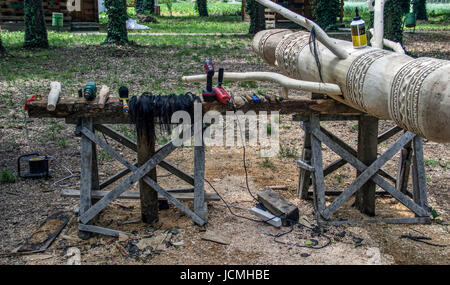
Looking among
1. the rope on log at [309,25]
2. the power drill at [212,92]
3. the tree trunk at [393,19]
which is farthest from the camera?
the tree trunk at [393,19]

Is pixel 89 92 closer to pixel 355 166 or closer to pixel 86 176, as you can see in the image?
pixel 86 176

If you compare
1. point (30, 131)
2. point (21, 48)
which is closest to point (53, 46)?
point (21, 48)

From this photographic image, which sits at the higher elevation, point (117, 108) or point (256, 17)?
point (256, 17)

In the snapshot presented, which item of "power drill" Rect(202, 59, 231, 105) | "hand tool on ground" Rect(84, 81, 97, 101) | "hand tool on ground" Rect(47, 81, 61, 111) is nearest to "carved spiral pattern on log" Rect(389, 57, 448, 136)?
"power drill" Rect(202, 59, 231, 105)

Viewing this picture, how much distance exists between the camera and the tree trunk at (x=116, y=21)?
1614cm

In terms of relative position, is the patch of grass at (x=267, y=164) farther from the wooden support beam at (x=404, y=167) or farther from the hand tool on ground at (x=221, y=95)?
the hand tool on ground at (x=221, y=95)

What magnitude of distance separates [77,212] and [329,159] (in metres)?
3.96

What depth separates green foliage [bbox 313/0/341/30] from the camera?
64.2 ft

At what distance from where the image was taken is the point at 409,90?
3648 mm

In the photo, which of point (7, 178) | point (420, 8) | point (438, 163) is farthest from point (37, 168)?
point (420, 8)

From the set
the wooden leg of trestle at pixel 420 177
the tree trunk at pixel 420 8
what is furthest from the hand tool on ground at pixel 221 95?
the tree trunk at pixel 420 8

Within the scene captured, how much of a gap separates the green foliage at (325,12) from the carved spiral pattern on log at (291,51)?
46.8 feet

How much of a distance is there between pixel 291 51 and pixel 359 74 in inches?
63.0
